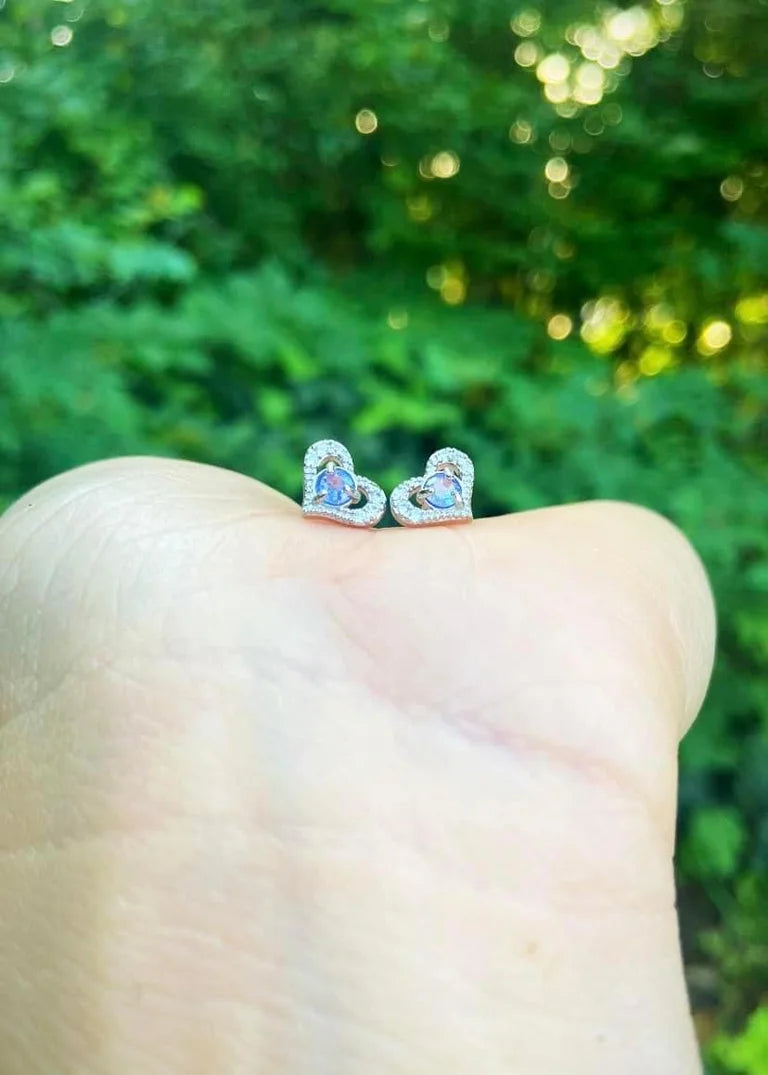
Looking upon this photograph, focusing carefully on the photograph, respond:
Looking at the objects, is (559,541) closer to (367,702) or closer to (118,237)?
(367,702)

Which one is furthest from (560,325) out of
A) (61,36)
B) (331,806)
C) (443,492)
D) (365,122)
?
(331,806)

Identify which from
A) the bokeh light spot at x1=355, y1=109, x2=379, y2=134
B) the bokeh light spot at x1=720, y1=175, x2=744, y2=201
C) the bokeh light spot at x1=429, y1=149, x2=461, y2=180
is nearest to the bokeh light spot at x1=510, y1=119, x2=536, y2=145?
the bokeh light spot at x1=429, y1=149, x2=461, y2=180

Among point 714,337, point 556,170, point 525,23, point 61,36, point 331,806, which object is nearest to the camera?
point 331,806

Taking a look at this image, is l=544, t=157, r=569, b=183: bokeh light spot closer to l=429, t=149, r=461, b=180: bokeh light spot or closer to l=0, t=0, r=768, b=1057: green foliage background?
l=0, t=0, r=768, b=1057: green foliage background

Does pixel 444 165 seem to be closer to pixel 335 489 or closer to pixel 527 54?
pixel 527 54

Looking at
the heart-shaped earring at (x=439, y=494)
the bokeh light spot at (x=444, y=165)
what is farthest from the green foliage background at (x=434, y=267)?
the heart-shaped earring at (x=439, y=494)
